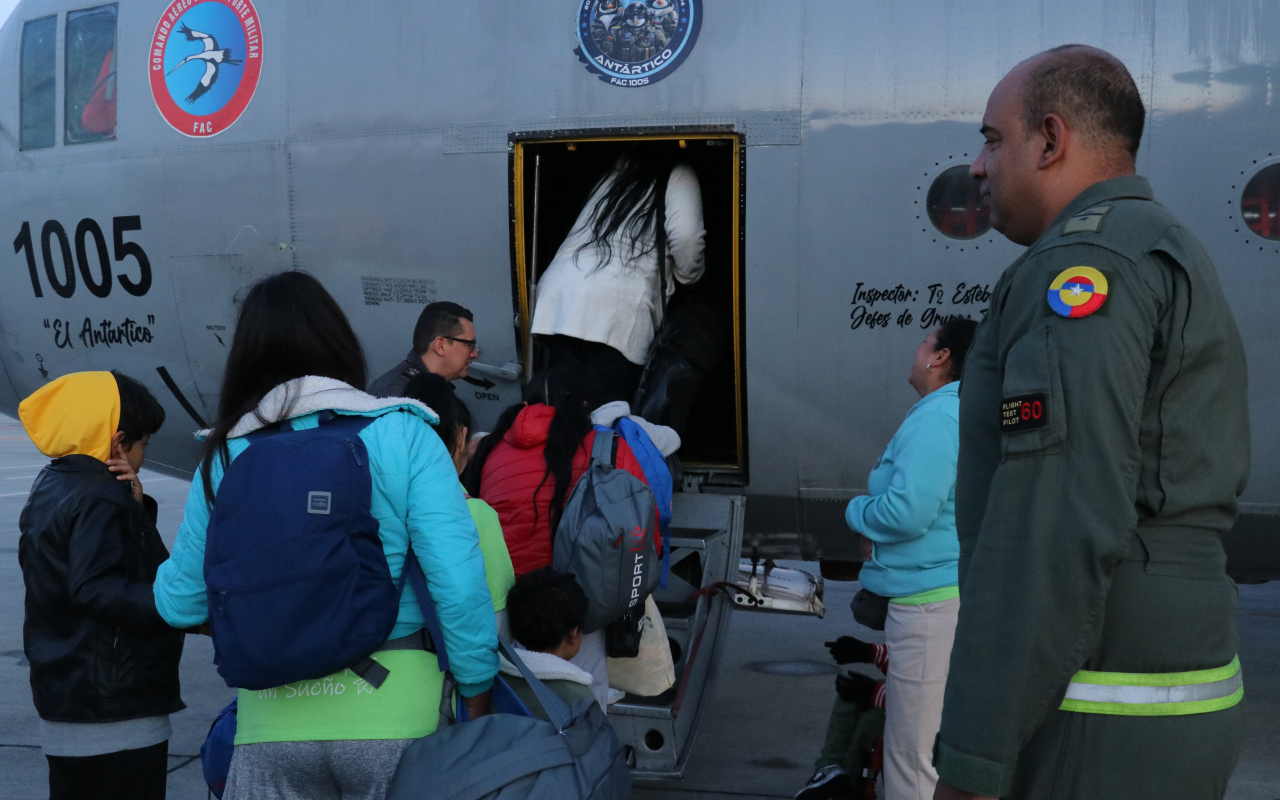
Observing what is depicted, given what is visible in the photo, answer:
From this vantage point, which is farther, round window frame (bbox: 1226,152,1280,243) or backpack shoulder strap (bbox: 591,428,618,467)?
round window frame (bbox: 1226,152,1280,243)

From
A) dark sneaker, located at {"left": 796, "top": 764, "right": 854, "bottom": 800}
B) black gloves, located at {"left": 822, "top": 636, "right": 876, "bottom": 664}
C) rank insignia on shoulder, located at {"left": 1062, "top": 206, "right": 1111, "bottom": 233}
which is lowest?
dark sneaker, located at {"left": 796, "top": 764, "right": 854, "bottom": 800}

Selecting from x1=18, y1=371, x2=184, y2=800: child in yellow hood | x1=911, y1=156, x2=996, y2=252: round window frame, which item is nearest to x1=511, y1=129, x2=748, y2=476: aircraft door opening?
x1=911, y1=156, x2=996, y2=252: round window frame

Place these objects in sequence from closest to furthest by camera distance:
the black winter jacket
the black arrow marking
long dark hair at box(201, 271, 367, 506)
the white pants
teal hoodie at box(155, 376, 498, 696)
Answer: teal hoodie at box(155, 376, 498, 696)
long dark hair at box(201, 271, 367, 506)
the black winter jacket
the white pants
the black arrow marking

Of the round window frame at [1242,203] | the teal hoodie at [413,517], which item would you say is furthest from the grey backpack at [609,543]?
the round window frame at [1242,203]

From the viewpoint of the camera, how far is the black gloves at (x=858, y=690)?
4.30m

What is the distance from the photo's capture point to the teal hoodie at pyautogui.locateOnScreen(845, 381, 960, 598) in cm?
361

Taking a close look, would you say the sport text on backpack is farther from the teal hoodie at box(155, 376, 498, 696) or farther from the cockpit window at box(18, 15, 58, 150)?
the cockpit window at box(18, 15, 58, 150)

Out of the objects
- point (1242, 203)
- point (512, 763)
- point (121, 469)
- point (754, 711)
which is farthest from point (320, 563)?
point (754, 711)

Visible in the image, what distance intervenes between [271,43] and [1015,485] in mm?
4779

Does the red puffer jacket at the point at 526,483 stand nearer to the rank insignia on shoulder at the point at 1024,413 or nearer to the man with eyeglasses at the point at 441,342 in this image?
the man with eyeglasses at the point at 441,342

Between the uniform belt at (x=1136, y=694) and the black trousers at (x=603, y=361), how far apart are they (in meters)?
3.39

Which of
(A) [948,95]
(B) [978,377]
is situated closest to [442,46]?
(A) [948,95]

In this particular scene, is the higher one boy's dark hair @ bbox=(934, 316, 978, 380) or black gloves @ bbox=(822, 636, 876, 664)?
boy's dark hair @ bbox=(934, 316, 978, 380)

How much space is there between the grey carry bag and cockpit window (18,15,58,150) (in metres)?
5.00
